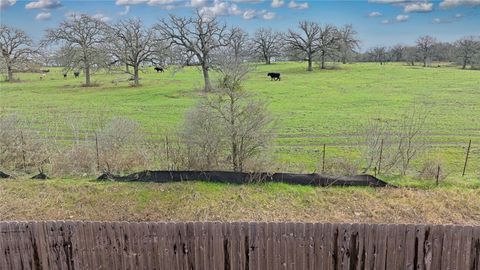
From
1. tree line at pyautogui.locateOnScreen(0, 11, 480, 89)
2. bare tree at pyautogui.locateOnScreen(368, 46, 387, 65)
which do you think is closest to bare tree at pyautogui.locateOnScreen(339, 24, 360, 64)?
tree line at pyautogui.locateOnScreen(0, 11, 480, 89)

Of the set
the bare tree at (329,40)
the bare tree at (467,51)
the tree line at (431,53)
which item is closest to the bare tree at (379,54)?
the tree line at (431,53)

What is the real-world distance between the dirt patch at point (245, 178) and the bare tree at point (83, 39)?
106 feet

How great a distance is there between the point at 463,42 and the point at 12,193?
2964 inches

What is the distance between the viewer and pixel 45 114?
23703mm

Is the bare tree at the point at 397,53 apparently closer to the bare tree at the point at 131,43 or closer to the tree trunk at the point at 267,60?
the tree trunk at the point at 267,60

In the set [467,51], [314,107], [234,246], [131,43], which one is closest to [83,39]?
[131,43]

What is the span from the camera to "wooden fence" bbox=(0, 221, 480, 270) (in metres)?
4.17

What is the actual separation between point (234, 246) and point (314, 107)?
22.1m

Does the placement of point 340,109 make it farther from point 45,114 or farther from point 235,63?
point 45,114

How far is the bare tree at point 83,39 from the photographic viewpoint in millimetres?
39406

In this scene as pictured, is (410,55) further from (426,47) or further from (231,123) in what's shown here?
(231,123)

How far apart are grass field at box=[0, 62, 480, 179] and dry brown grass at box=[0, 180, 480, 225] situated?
1.85 m

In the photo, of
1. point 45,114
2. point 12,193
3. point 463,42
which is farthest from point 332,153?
point 463,42

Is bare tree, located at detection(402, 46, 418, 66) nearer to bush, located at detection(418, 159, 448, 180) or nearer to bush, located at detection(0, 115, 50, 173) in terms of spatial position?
bush, located at detection(418, 159, 448, 180)
